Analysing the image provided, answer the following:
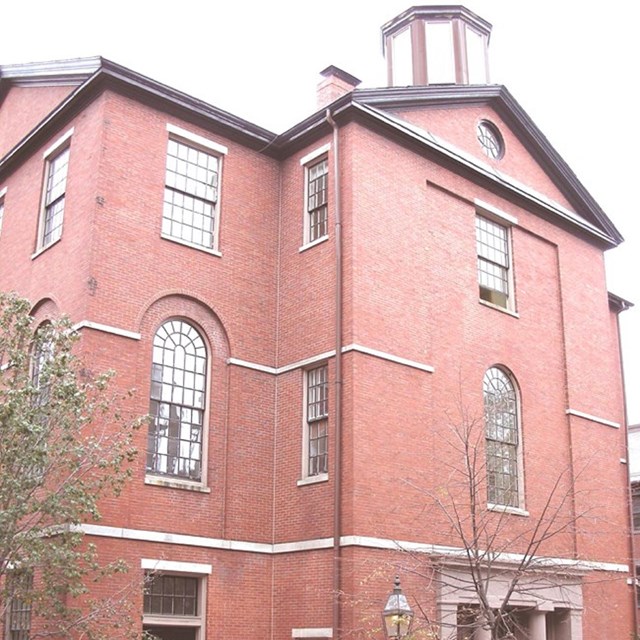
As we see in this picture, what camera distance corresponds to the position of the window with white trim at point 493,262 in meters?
22.9

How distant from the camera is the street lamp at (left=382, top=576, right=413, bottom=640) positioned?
15414mm

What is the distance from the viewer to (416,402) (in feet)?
64.5

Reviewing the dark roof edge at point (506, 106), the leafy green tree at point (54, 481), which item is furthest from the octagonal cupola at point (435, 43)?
the leafy green tree at point (54, 481)

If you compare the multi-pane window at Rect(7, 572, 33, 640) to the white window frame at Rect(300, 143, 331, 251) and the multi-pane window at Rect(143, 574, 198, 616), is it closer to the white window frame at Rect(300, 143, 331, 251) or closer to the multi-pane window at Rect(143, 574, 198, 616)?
the multi-pane window at Rect(143, 574, 198, 616)

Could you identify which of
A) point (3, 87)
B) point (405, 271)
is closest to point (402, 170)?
point (405, 271)

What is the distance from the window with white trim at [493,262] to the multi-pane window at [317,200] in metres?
4.23

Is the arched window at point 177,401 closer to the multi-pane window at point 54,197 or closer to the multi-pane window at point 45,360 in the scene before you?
the multi-pane window at point 45,360

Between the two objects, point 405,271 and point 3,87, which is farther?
point 3,87

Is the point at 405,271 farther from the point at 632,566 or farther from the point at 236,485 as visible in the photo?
the point at 632,566

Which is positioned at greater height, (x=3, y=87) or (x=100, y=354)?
(x=3, y=87)

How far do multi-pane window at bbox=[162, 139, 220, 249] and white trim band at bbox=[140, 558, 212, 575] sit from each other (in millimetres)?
6229

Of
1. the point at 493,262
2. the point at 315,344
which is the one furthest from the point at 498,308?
the point at 315,344

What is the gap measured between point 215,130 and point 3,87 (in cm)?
698

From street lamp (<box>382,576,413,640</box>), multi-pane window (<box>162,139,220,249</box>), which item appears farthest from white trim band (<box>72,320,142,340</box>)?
street lamp (<box>382,576,413,640</box>)
